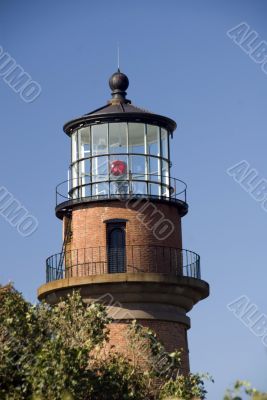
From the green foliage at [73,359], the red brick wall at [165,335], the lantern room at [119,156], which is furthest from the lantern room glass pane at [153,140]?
the green foliage at [73,359]

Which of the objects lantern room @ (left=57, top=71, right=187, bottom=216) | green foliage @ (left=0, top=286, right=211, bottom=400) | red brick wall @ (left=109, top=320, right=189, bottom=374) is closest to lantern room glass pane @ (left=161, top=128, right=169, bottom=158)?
lantern room @ (left=57, top=71, right=187, bottom=216)

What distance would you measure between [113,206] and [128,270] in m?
2.22

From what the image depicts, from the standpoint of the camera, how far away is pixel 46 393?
2842cm

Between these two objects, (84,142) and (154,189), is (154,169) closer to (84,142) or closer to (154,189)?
(154,189)

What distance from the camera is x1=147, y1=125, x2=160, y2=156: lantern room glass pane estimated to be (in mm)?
39625

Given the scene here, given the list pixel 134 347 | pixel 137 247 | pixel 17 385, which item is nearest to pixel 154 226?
pixel 137 247

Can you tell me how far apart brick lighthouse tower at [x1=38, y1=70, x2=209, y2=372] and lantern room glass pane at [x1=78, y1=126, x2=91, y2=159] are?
0.03 meters

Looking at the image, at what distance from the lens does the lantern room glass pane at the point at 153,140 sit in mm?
39625

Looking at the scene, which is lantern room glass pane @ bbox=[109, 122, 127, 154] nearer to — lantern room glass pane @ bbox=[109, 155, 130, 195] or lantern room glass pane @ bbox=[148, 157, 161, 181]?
lantern room glass pane @ bbox=[109, 155, 130, 195]

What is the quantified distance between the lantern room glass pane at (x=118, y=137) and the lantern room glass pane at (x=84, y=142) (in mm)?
866

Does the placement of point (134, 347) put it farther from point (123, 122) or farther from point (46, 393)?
point (123, 122)

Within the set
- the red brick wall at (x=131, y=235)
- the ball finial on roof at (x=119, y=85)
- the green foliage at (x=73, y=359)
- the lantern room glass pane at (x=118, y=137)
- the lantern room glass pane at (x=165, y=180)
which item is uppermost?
the ball finial on roof at (x=119, y=85)

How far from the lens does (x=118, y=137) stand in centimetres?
3925

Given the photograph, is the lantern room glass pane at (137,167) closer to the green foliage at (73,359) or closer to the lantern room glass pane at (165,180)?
the lantern room glass pane at (165,180)
